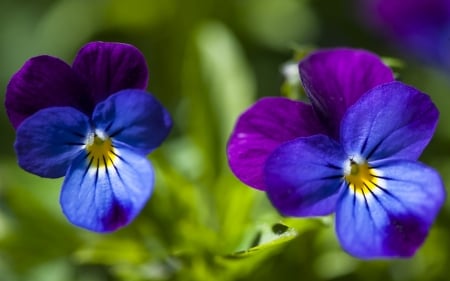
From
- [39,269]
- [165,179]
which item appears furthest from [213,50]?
[39,269]

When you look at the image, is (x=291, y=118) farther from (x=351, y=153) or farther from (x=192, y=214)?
(x=192, y=214)

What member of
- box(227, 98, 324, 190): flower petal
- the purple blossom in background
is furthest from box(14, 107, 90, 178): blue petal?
the purple blossom in background

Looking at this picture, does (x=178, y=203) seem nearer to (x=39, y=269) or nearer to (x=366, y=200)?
(x=39, y=269)

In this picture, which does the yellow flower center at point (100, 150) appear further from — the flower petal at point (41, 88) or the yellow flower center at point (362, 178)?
the yellow flower center at point (362, 178)

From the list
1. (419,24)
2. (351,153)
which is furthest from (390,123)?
(419,24)

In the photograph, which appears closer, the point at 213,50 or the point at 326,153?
the point at 326,153

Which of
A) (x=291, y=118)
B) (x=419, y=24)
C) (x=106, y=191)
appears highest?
(x=419, y=24)

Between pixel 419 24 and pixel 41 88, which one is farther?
pixel 419 24
